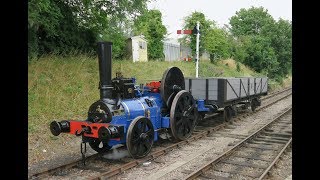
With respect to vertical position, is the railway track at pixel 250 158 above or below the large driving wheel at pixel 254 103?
below

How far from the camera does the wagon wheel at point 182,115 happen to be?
9.64 metres

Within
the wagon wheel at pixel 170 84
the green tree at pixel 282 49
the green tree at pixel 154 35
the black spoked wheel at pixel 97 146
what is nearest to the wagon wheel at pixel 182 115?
the wagon wheel at pixel 170 84

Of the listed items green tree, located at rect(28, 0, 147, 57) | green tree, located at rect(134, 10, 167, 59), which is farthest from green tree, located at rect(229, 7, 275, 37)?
green tree, located at rect(28, 0, 147, 57)

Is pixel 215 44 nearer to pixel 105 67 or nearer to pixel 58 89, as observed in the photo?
pixel 58 89

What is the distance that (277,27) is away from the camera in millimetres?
44156

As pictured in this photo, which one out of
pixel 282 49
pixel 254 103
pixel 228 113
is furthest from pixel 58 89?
pixel 282 49

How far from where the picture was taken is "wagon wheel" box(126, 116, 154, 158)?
783cm

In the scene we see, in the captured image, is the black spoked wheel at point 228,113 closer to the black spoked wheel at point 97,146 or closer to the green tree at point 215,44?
the black spoked wheel at point 97,146

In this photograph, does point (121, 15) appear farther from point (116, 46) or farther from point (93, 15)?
point (116, 46)

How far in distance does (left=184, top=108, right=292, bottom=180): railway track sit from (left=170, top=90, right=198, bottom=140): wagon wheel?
1.60 metres

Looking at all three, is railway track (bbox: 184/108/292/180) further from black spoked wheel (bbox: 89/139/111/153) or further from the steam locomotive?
black spoked wheel (bbox: 89/139/111/153)

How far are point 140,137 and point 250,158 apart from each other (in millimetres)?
2969

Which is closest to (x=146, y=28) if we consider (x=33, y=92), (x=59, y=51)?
(x=59, y=51)

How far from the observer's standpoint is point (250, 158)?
28.9 feet
